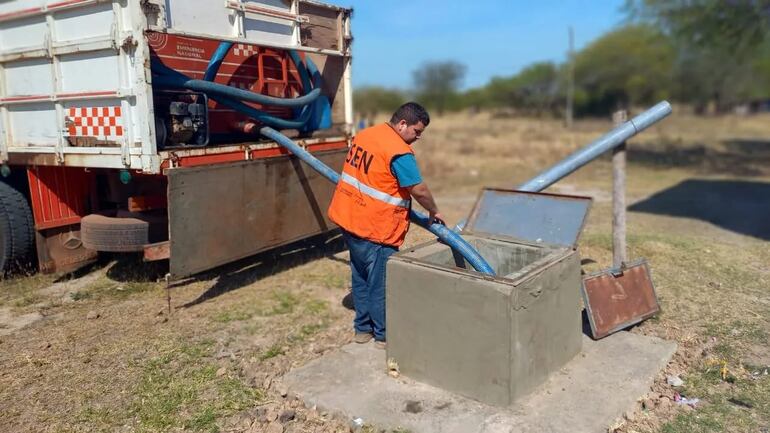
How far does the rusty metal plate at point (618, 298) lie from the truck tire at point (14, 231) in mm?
5286

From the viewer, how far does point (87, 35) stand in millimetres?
5133

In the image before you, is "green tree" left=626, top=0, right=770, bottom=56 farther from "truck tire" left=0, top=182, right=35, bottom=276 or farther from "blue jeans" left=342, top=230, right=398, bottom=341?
"truck tire" left=0, top=182, right=35, bottom=276

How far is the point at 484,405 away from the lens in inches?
139

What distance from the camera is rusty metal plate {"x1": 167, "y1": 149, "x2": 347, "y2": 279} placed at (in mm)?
4973

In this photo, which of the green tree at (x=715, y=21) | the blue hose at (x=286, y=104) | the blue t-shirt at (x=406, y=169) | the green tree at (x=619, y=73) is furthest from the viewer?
the green tree at (x=619, y=73)

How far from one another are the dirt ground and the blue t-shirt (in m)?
1.49

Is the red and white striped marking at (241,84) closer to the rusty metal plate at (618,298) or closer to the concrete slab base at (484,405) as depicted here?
the concrete slab base at (484,405)

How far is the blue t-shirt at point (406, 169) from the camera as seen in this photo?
396 cm

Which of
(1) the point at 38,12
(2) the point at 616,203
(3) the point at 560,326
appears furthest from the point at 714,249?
(1) the point at 38,12

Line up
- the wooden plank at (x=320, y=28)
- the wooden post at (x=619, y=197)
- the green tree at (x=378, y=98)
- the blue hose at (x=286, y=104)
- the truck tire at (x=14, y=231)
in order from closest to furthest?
the blue hose at (x=286, y=104) < the wooden post at (x=619, y=197) < the truck tire at (x=14, y=231) < the wooden plank at (x=320, y=28) < the green tree at (x=378, y=98)

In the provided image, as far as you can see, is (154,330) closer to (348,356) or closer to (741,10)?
(348,356)

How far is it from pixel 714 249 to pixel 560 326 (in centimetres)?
395

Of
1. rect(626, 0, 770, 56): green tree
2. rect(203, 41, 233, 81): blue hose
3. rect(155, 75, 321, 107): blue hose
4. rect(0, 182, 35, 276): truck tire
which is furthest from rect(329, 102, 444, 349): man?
rect(626, 0, 770, 56): green tree

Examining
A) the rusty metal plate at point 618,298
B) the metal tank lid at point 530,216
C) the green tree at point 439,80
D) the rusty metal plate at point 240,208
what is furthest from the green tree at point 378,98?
the rusty metal plate at point 618,298
